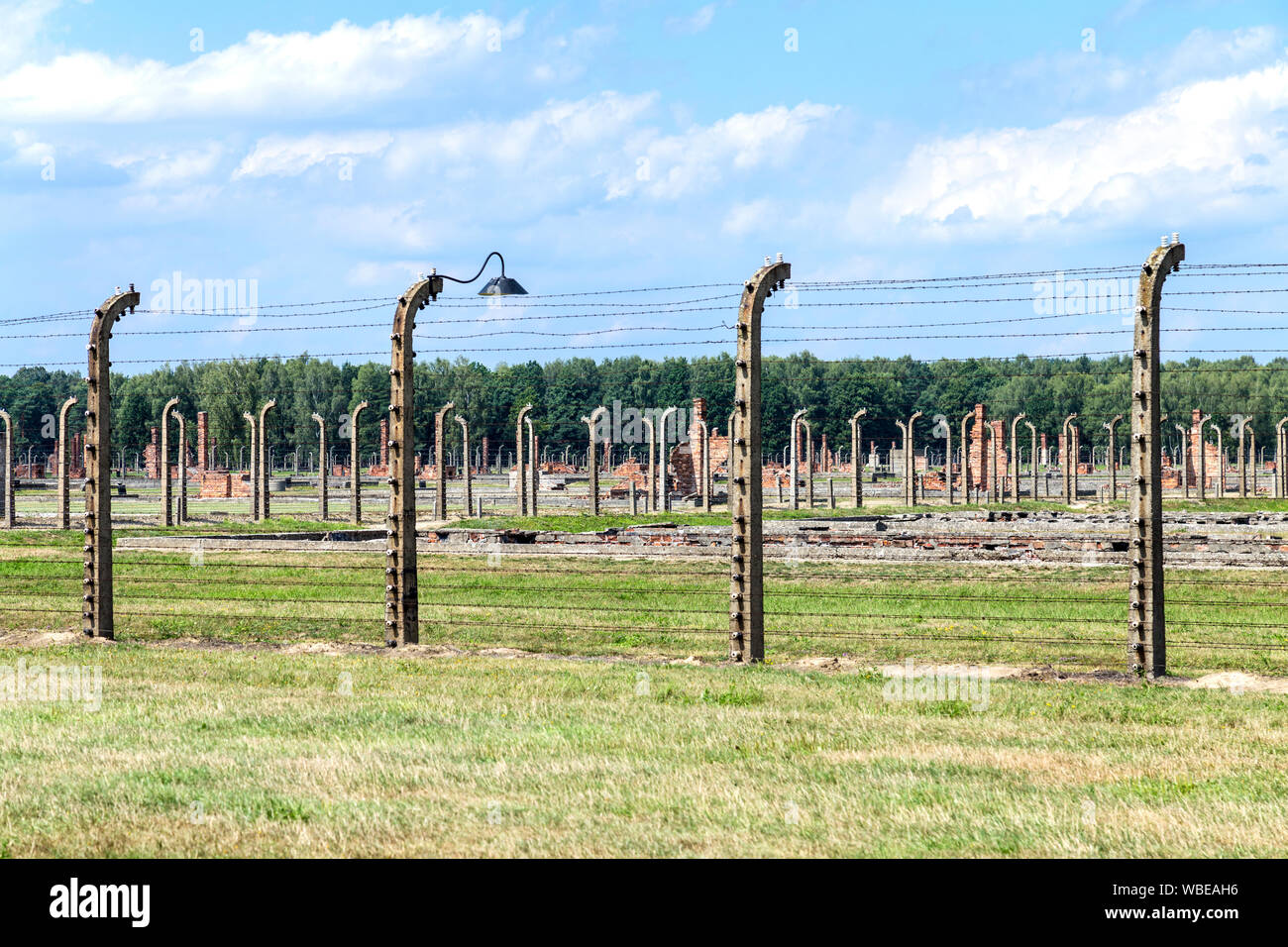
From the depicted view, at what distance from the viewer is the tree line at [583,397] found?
87.0 metres

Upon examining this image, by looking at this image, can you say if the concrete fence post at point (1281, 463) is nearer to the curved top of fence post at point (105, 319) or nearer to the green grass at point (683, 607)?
the green grass at point (683, 607)

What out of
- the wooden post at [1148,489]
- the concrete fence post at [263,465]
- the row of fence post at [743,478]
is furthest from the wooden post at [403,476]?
the concrete fence post at [263,465]

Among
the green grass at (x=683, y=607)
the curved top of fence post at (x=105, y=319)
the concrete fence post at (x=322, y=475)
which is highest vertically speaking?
the curved top of fence post at (x=105, y=319)

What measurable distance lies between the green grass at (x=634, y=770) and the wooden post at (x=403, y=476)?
2545 mm

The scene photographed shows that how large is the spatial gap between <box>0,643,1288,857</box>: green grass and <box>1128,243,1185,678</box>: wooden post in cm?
92

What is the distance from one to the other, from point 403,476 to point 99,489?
3563mm

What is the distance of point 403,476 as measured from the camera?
14766 mm

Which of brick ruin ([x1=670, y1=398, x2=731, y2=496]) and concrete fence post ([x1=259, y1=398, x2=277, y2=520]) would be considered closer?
concrete fence post ([x1=259, y1=398, x2=277, y2=520])

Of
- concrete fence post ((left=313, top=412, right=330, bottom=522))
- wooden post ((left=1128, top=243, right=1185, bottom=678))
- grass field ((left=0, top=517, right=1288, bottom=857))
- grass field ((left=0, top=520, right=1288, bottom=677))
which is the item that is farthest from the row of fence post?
concrete fence post ((left=313, top=412, right=330, bottom=522))

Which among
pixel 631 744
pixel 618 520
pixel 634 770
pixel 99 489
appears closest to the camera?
pixel 634 770

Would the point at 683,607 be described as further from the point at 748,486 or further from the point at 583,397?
Result: the point at 583,397

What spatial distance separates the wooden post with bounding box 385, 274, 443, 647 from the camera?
14.7 m

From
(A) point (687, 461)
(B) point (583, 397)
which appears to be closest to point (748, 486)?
(A) point (687, 461)

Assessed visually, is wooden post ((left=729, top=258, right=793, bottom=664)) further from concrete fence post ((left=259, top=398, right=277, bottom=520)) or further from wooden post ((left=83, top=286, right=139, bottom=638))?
concrete fence post ((left=259, top=398, right=277, bottom=520))
